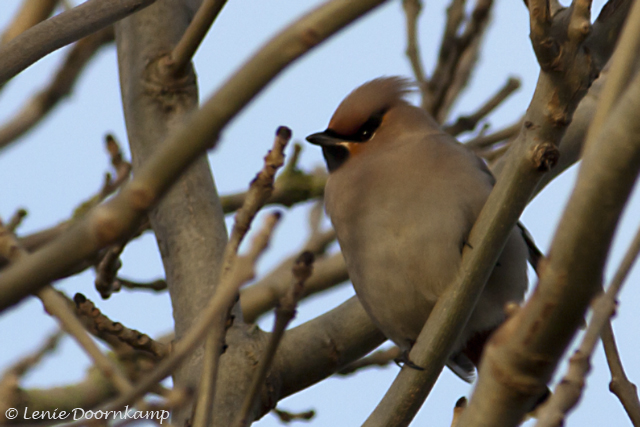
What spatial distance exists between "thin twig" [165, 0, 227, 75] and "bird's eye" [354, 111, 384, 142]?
3.12ft

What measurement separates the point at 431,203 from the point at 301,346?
0.77 metres

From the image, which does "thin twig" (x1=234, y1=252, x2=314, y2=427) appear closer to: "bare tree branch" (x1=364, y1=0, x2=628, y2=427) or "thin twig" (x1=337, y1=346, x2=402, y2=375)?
"bare tree branch" (x1=364, y1=0, x2=628, y2=427)

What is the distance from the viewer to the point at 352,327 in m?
3.65

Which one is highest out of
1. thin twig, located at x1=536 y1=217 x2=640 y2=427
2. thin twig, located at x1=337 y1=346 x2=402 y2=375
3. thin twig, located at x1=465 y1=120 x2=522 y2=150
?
thin twig, located at x1=536 y1=217 x2=640 y2=427

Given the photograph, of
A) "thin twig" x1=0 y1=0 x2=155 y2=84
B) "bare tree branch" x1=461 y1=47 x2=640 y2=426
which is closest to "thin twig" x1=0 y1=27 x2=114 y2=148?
"thin twig" x1=0 y1=0 x2=155 y2=84

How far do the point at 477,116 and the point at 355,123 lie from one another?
104 cm

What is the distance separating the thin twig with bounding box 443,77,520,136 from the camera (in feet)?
15.5

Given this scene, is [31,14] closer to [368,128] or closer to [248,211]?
[368,128]

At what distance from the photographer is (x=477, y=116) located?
4.73 metres

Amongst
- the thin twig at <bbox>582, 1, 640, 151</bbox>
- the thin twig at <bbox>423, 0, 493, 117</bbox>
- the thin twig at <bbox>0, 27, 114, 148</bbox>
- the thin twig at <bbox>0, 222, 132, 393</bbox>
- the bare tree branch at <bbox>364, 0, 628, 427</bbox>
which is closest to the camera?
the thin twig at <bbox>582, 1, 640, 151</bbox>

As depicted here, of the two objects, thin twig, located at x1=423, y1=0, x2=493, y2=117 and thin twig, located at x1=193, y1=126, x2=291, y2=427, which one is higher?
thin twig, located at x1=193, y1=126, x2=291, y2=427

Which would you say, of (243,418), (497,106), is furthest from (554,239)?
(497,106)

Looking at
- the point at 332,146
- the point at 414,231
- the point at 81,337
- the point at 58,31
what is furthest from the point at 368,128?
the point at 81,337

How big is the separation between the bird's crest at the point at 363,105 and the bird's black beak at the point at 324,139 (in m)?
0.04
